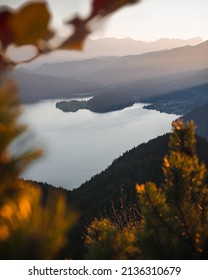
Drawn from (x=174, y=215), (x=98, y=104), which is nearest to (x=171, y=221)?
(x=174, y=215)

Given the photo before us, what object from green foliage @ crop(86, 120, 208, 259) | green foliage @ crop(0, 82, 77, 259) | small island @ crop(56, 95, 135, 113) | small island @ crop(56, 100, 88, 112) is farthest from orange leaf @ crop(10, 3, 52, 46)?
small island @ crop(56, 100, 88, 112)

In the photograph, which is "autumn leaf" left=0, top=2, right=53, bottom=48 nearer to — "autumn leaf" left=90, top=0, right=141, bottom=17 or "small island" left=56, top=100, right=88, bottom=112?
"autumn leaf" left=90, top=0, right=141, bottom=17

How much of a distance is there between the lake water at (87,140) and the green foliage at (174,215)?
40.0 m

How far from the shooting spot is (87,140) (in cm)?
7975

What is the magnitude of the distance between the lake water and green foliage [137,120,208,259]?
39976mm

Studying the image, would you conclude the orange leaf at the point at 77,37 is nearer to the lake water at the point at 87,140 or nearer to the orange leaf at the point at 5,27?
the orange leaf at the point at 5,27

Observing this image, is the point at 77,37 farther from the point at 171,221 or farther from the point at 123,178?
the point at 123,178

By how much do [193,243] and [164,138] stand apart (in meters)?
49.8

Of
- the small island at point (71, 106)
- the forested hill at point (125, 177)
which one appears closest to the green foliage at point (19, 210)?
the forested hill at point (125, 177)

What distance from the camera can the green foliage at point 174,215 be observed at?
4.14 ft

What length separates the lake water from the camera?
61812mm

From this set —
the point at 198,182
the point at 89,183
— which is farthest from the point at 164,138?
the point at 198,182

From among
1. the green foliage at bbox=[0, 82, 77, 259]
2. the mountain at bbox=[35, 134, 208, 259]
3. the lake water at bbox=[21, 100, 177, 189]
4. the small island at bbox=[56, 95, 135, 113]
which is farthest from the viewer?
the small island at bbox=[56, 95, 135, 113]
